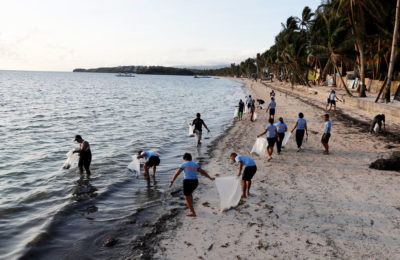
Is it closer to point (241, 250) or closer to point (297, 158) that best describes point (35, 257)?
point (241, 250)

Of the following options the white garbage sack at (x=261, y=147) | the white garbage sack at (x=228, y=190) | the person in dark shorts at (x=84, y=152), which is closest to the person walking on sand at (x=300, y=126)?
the white garbage sack at (x=261, y=147)

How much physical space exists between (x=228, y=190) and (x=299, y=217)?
1.99m

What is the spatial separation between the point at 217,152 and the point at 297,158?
3.95 m

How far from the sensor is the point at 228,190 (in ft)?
24.7

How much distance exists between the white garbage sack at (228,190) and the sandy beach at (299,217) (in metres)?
0.26

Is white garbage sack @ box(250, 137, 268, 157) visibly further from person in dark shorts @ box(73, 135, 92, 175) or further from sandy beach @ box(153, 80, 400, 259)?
person in dark shorts @ box(73, 135, 92, 175)

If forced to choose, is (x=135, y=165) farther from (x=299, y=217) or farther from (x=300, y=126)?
(x=300, y=126)

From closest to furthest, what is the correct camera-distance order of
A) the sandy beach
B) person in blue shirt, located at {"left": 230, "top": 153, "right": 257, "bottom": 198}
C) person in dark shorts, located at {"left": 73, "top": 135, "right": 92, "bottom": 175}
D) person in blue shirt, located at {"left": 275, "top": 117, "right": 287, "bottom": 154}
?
1. the sandy beach
2. person in blue shirt, located at {"left": 230, "top": 153, "right": 257, "bottom": 198}
3. person in dark shorts, located at {"left": 73, "top": 135, "right": 92, "bottom": 175}
4. person in blue shirt, located at {"left": 275, "top": 117, "right": 287, "bottom": 154}

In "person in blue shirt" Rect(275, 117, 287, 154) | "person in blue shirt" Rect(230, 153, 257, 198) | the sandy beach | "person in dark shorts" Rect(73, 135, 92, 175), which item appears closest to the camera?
the sandy beach

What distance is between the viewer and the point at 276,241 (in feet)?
20.3

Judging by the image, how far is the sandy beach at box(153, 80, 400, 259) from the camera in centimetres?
592

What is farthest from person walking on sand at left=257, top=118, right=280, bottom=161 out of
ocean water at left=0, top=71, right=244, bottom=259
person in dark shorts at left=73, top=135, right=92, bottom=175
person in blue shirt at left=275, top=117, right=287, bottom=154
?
person in dark shorts at left=73, top=135, right=92, bottom=175

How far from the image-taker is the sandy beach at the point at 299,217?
233 inches

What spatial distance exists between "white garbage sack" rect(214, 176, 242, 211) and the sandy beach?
257 mm
